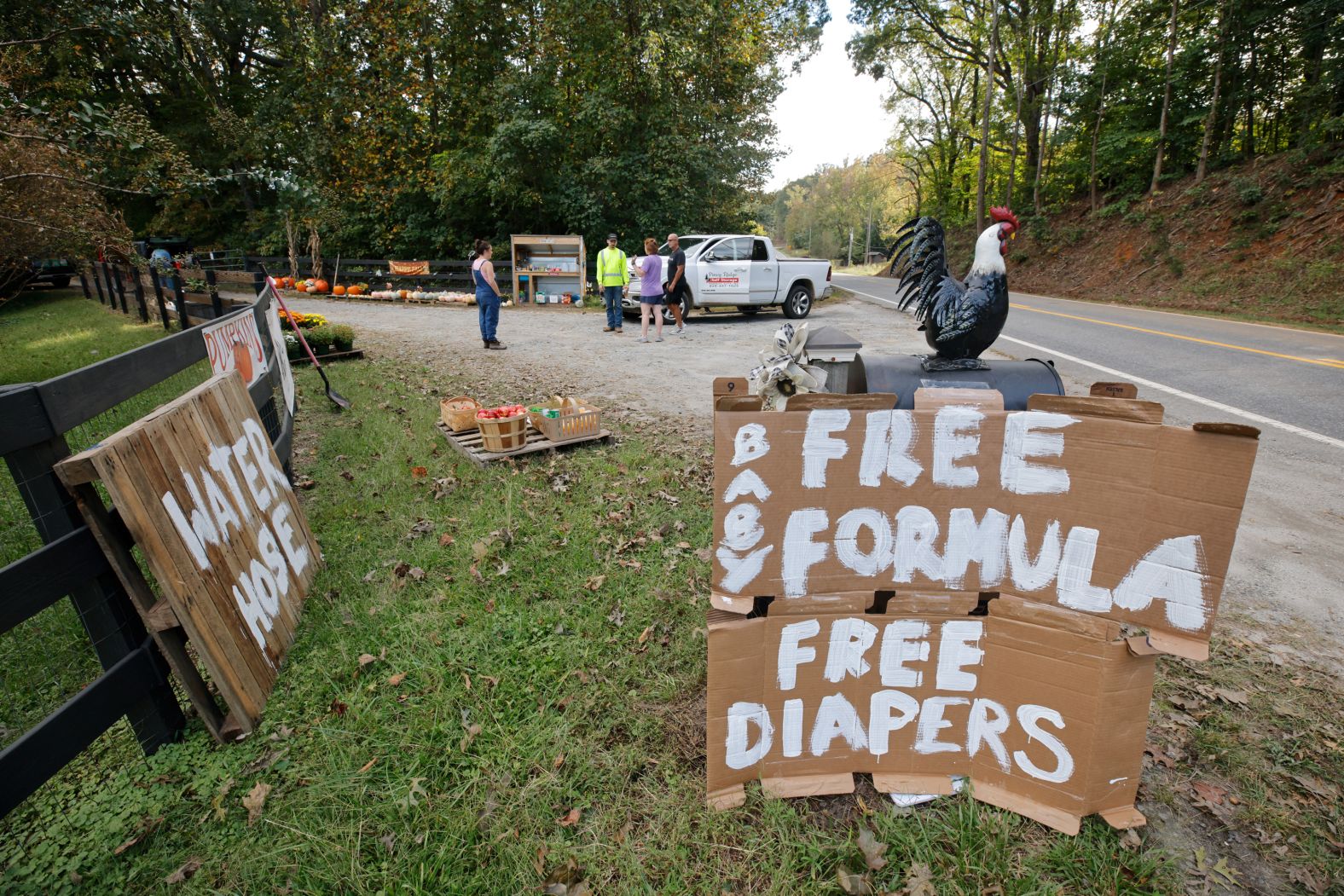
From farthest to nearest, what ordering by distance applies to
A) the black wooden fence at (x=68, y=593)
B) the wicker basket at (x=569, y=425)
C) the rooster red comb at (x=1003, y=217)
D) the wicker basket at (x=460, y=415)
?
the wicker basket at (x=460, y=415) → the wicker basket at (x=569, y=425) → the rooster red comb at (x=1003, y=217) → the black wooden fence at (x=68, y=593)

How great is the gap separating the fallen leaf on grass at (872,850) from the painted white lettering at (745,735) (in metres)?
0.41

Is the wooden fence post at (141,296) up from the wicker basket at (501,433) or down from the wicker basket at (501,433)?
up

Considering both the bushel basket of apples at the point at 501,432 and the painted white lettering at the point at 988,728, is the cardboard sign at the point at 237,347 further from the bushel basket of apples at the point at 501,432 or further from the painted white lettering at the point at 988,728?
the painted white lettering at the point at 988,728

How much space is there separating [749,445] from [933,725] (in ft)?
4.15

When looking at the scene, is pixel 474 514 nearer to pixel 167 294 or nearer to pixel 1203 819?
pixel 1203 819

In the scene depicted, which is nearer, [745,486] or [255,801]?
[745,486]

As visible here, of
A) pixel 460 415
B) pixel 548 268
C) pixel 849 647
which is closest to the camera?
pixel 849 647

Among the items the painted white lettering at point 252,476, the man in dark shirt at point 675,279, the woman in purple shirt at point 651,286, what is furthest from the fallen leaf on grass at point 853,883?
the man in dark shirt at point 675,279

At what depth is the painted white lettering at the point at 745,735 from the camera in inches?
90.2

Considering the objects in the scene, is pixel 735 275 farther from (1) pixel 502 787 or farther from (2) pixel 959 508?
(1) pixel 502 787

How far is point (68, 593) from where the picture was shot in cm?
225

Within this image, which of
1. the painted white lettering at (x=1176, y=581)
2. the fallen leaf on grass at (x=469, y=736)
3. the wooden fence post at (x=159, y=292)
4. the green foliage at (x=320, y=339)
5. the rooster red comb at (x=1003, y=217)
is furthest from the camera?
the wooden fence post at (x=159, y=292)

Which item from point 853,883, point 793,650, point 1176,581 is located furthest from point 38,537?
point 1176,581

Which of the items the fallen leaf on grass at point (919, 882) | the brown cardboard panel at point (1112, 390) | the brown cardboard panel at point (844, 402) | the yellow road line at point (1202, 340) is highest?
the brown cardboard panel at point (844, 402)
